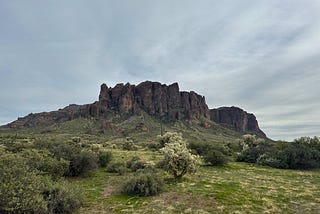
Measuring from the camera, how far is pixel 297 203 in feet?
58.5

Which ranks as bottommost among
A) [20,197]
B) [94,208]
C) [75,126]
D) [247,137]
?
[94,208]

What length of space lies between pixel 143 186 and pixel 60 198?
22.0ft

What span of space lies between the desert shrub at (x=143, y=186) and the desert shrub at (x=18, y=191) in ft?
23.5

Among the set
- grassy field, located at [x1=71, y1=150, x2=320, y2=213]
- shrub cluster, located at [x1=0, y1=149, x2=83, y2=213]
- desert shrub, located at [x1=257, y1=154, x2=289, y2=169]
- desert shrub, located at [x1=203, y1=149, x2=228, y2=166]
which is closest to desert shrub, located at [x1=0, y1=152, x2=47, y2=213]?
shrub cluster, located at [x1=0, y1=149, x2=83, y2=213]

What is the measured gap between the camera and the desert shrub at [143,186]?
1988 cm

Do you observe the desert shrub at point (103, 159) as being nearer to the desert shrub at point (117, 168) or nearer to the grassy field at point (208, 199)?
the desert shrub at point (117, 168)

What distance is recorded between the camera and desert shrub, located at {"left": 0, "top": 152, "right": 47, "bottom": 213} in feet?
41.6

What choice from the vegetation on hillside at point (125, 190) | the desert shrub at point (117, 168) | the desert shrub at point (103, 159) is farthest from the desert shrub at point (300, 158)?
the desert shrub at point (103, 159)

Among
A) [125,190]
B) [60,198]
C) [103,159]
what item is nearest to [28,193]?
[60,198]

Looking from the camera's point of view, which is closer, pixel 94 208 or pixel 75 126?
pixel 94 208

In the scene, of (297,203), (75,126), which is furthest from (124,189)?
(75,126)

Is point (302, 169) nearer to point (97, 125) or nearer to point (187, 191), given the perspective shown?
point (187, 191)

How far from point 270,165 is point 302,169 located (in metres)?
4.54

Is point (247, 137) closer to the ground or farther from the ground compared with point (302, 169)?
farther from the ground
